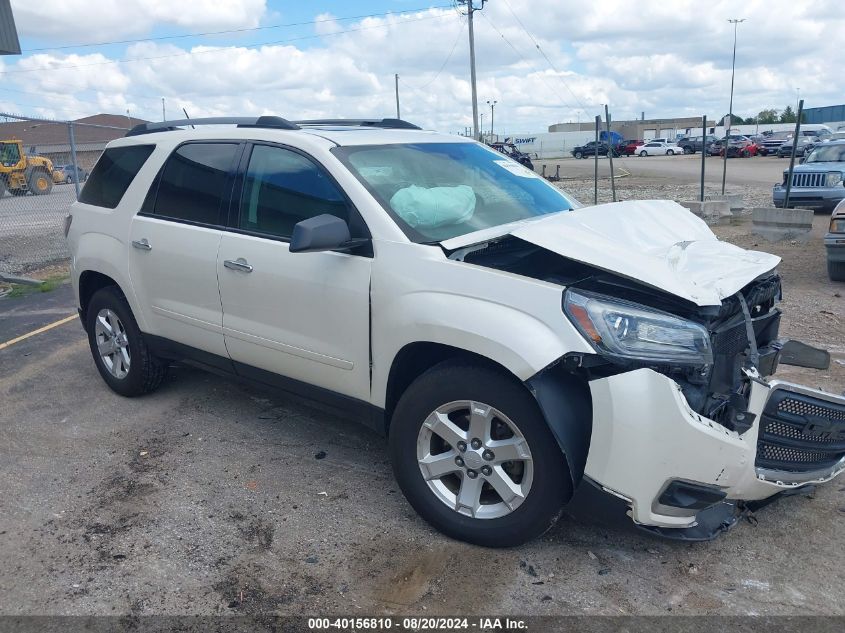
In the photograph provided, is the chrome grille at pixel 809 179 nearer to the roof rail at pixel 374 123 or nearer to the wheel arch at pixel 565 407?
the roof rail at pixel 374 123

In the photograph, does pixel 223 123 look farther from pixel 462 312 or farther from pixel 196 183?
pixel 462 312

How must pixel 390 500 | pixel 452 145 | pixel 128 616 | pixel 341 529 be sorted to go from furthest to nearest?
1. pixel 452 145
2. pixel 390 500
3. pixel 341 529
4. pixel 128 616

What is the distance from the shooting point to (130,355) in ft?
16.6

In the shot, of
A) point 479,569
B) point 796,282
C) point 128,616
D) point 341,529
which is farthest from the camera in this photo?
point 796,282

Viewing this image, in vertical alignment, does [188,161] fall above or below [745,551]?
above

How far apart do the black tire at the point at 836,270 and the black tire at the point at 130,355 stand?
7461 millimetres

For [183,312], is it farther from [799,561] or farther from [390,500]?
[799,561]

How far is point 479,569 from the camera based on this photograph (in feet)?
10.3

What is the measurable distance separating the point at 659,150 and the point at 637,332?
6150 cm

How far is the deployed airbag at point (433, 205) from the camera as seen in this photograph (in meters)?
3.60

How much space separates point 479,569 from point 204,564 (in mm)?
1229

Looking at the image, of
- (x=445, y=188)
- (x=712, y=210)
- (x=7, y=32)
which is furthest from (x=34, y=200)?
(x=445, y=188)

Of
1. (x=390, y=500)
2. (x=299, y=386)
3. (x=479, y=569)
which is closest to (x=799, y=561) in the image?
(x=479, y=569)

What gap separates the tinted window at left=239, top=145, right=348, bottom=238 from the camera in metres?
3.75
